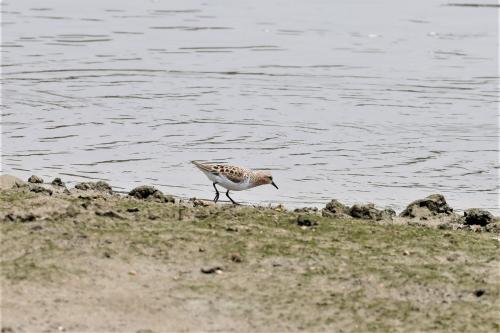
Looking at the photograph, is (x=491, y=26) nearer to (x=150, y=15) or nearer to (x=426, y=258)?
(x=150, y=15)

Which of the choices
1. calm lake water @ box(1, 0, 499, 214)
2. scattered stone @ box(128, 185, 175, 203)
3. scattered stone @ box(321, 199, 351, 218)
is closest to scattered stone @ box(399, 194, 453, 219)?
scattered stone @ box(321, 199, 351, 218)

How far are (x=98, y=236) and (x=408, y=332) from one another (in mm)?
2635

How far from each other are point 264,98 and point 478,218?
9566mm

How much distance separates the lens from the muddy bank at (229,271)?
8.32m

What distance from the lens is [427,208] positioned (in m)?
12.6

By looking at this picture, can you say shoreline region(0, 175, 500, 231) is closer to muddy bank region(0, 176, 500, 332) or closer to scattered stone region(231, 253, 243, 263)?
muddy bank region(0, 176, 500, 332)

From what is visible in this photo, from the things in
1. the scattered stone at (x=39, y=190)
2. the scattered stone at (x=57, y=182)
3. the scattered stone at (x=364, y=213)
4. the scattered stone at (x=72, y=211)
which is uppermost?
the scattered stone at (x=72, y=211)

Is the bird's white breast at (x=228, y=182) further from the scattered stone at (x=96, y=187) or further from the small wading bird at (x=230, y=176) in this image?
the scattered stone at (x=96, y=187)

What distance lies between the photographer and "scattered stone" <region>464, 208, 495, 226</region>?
12.1 m

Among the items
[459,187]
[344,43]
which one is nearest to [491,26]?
[344,43]

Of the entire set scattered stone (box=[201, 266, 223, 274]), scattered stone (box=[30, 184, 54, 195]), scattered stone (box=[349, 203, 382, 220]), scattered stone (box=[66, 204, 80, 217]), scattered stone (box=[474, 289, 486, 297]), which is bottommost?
scattered stone (box=[474, 289, 486, 297])

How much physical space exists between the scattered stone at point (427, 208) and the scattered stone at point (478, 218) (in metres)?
0.46

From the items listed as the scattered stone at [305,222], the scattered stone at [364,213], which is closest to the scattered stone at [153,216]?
the scattered stone at [305,222]

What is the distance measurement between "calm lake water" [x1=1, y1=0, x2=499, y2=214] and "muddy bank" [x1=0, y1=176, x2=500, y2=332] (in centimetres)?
357
